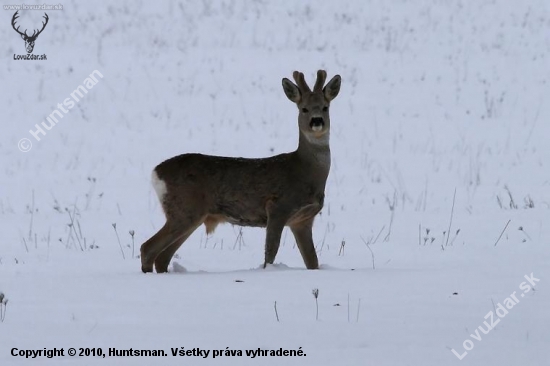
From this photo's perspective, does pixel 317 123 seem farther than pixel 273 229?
Yes

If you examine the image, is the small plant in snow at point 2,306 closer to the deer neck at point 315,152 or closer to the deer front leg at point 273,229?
the deer front leg at point 273,229

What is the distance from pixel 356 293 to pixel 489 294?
31.0 inches

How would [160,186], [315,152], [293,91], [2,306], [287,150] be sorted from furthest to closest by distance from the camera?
[287,150] < [293,91] < [315,152] < [160,186] < [2,306]

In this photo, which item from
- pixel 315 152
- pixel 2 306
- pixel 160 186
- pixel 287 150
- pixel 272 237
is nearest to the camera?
pixel 2 306

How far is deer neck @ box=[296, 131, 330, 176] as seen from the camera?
25.5ft

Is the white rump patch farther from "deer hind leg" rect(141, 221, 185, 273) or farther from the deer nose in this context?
the deer nose

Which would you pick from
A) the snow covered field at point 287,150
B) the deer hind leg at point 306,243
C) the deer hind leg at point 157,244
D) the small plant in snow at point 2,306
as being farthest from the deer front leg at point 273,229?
the small plant in snow at point 2,306

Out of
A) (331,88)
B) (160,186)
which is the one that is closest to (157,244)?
(160,186)

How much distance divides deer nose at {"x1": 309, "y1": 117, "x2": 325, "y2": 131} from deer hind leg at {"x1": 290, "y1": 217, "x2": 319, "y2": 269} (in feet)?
2.31

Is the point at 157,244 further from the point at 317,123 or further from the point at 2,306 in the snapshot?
the point at 2,306

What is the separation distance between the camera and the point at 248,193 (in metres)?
7.64

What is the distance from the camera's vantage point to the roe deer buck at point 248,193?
7539mm

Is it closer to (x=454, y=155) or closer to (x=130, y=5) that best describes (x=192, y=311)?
(x=454, y=155)

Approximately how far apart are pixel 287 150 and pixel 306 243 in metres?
7.34
